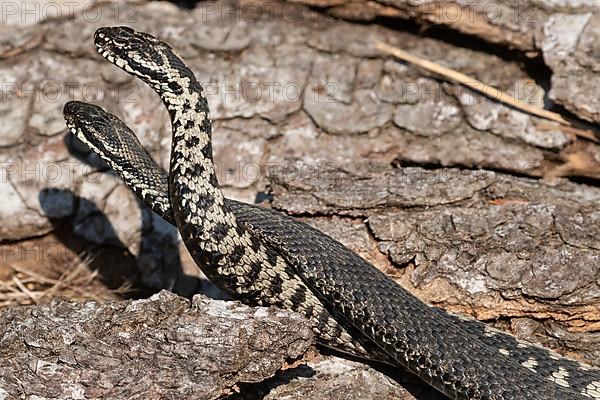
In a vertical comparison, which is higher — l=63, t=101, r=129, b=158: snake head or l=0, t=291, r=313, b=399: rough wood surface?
l=63, t=101, r=129, b=158: snake head

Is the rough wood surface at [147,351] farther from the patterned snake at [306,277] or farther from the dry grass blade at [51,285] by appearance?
the dry grass blade at [51,285]

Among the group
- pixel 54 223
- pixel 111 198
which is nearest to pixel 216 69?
pixel 111 198

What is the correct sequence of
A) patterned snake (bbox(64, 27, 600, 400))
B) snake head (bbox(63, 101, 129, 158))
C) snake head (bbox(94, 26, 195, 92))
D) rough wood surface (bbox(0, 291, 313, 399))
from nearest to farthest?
1. rough wood surface (bbox(0, 291, 313, 399))
2. patterned snake (bbox(64, 27, 600, 400))
3. snake head (bbox(94, 26, 195, 92))
4. snake head (bbox(63, 101, 129, 158))

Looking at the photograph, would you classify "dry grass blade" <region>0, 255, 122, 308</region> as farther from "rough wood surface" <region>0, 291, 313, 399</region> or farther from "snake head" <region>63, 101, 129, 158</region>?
"rough wood surface" <region>0, 291, 313, 399</region>

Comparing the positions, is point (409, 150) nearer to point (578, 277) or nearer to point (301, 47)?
point (301, 47)

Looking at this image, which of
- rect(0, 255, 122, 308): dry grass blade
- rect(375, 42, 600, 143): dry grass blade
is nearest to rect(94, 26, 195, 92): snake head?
rect(0, 255, 122, 308): dry grass blade

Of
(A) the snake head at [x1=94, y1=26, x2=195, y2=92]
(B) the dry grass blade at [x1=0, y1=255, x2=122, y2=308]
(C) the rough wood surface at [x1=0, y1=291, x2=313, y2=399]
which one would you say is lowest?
(B) the dry grass blade at [x1=0, y1=255, x2=122, y2=308]

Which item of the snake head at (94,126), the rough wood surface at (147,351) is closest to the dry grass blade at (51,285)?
the snake head at (94,126)
